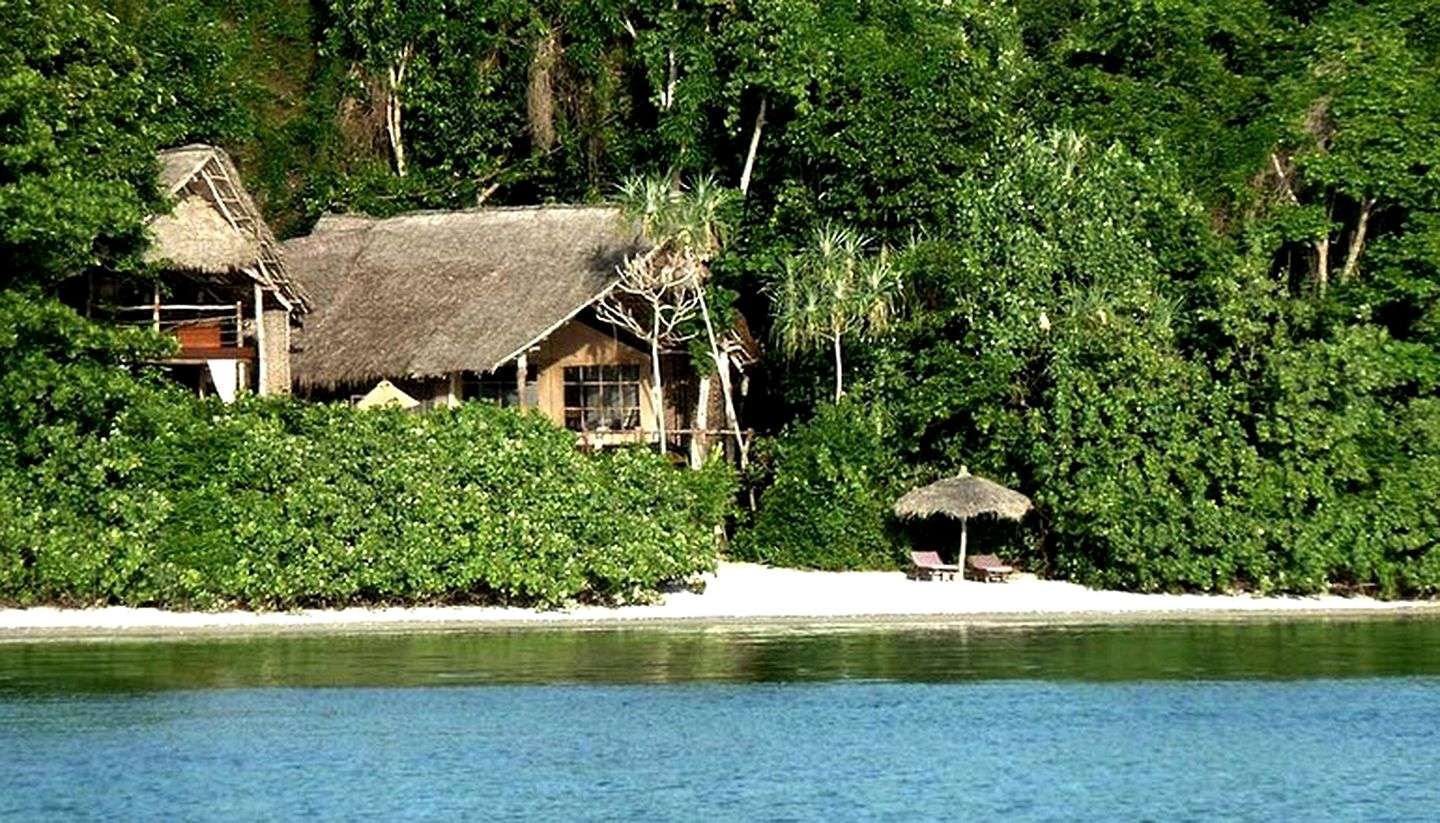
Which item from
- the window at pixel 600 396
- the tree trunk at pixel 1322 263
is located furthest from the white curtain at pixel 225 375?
the tree trunk at pixel 1322 263

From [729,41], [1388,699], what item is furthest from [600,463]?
[1388,699]

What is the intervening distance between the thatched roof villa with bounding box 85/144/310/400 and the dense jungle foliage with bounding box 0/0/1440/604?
1.13m

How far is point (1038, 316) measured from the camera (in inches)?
1426

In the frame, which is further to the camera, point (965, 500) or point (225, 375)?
point (225, 375)

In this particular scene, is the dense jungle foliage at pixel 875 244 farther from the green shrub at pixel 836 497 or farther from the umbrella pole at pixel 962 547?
the umbrella pole at pixel 962 547

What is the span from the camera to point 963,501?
3428 cm

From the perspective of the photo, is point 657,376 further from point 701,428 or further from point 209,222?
point 209,222

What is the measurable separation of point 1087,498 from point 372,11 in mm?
15562

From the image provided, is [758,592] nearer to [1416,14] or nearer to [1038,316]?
[1038,316]

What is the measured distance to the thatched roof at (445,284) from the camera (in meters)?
37.3

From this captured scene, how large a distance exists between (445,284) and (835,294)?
636 centimetres

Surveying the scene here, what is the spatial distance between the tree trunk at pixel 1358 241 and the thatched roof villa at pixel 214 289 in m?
15.5

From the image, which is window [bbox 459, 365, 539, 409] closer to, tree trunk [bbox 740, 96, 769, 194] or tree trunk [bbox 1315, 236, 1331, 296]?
tree trunk [bbox 740, 96, 769, 194]

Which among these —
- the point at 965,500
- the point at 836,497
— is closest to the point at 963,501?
the point at 965,500
